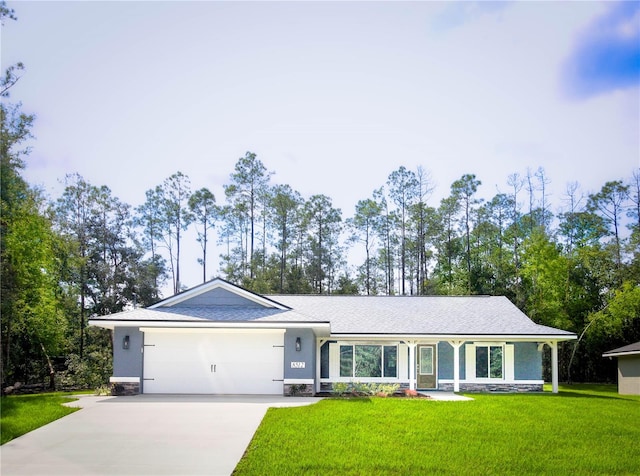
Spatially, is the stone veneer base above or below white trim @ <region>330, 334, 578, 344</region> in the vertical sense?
below

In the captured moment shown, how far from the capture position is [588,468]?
1062 centimetres

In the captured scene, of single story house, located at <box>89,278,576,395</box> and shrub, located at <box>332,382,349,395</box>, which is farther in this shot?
shrub, located at <box>332,382,349,395</box>

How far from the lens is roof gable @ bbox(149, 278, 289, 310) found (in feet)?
71.9

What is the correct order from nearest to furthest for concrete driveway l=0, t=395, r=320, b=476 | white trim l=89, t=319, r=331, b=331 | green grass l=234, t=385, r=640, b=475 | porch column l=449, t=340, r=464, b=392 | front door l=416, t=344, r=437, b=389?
concrete driveway l=0, t=395, r=320, b=476 → green grass l=234, t=385, r=640, b=475 → white trim l=89, t=319, r=331, b=331 → porch column l=449, t=340, r=464, b=392 → front door l=416, t=344, r=437, b=389

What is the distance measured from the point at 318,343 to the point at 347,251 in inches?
910

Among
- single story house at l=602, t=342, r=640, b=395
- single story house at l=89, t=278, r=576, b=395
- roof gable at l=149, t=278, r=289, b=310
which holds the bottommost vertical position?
single story house at l=602, t=342, r=640, b=395

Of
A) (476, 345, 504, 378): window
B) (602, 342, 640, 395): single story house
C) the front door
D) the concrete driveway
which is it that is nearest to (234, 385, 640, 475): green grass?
the concrete driveway

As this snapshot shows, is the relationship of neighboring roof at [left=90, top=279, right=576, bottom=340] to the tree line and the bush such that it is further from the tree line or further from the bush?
the tree line

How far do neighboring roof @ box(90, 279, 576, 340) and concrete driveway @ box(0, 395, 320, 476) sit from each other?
3.41 meters

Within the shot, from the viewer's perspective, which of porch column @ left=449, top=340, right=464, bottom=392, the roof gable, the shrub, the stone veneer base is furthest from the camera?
porch column @ left=449, top=340, right=464, bottom=392

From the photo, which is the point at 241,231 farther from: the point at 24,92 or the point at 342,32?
the point at 342,32

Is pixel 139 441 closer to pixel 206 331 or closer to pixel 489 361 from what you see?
pixel 206 331

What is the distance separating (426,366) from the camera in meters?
24.4

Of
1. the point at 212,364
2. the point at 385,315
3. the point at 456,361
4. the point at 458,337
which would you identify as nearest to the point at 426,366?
the point at 456,361
